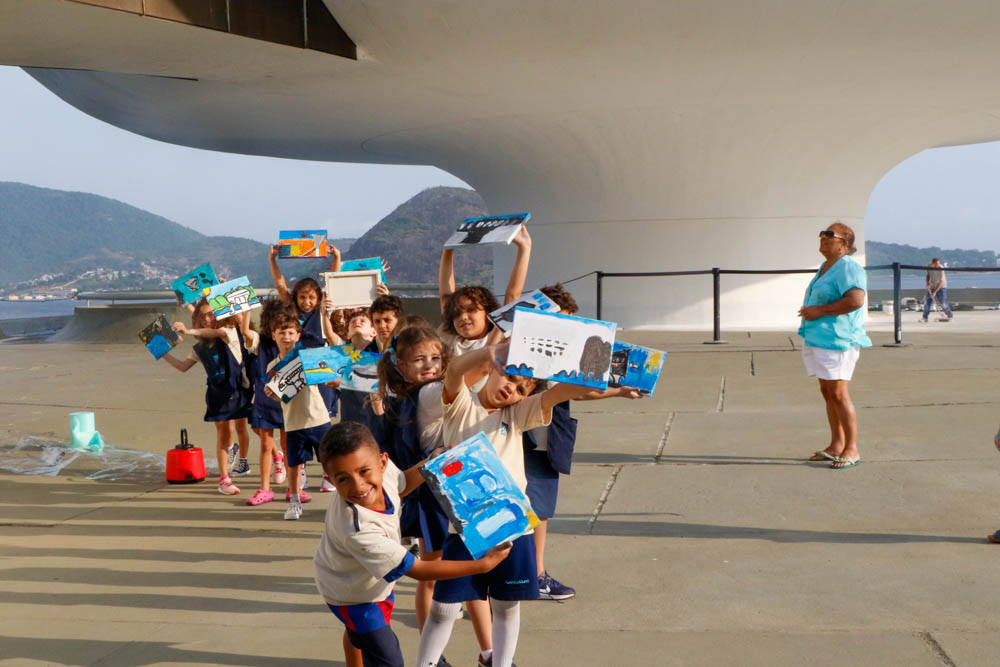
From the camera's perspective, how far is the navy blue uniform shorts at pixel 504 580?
10.7 feet

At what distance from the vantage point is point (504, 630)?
3.32m

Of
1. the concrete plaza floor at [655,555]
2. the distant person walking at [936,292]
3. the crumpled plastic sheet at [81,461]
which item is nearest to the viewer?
the concrete plaza floor at [655,555]

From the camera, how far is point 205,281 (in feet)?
21.3

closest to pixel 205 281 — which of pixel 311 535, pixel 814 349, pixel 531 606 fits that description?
pixel 311 535

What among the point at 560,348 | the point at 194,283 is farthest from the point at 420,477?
the point at 194,283

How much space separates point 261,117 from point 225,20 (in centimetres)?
693

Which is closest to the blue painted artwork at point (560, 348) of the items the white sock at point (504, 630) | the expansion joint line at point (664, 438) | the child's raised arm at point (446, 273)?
the white sock at point (504, 630)

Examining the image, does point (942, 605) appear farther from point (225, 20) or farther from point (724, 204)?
point (724, 204)

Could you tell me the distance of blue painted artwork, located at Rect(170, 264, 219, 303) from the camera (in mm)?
6422

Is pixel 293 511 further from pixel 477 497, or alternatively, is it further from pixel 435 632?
pixel 477 497

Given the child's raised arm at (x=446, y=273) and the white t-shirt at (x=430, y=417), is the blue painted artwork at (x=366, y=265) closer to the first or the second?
the child's raised arm at (x=446, y=273)

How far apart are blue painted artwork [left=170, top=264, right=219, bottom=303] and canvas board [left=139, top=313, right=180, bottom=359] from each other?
1.09 feet

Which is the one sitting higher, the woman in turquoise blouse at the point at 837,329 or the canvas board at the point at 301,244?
the canvas board at the point at 301,244

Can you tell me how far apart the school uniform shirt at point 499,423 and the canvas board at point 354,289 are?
245 cm
